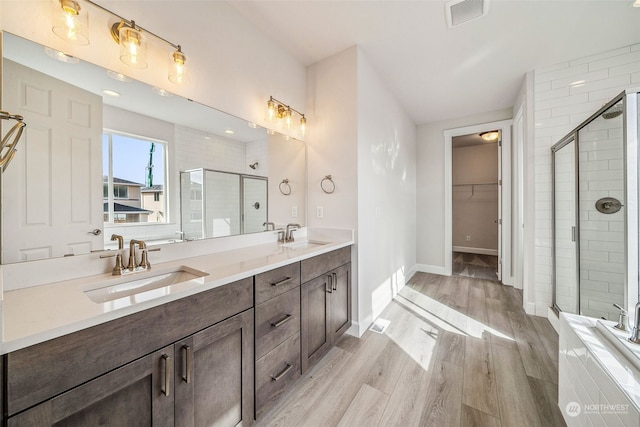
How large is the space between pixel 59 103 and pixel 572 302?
12.8 feet

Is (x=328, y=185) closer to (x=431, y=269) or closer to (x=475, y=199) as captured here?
(x=431, y=269)

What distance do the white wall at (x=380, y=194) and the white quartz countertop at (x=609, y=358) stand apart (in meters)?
1.38

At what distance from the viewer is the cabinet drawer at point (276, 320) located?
125 cm

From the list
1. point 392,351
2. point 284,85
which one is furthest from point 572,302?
point 284,85

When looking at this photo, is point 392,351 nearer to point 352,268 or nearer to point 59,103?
point 352,268

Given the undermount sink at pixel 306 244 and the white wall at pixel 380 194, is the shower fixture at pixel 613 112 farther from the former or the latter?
the undermount sink at pixel 306 244

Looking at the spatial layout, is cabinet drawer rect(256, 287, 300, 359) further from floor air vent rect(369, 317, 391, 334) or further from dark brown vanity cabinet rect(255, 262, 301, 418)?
floor air vent rect(369, 317, 391, 334)

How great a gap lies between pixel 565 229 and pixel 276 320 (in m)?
2.86

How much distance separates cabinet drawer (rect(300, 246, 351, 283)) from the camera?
5.21 ft

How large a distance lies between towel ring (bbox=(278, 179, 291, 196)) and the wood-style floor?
4.64 feet

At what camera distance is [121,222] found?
122cm

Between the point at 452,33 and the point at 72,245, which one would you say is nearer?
the point at 72,245

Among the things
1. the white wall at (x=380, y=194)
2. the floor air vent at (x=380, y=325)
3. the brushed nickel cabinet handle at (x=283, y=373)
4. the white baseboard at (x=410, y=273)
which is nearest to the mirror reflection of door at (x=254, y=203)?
the white wall at (x=380, y=194)

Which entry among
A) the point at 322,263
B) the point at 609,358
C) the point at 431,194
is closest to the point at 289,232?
the point at 322,263
